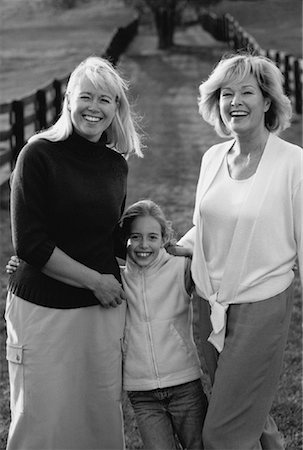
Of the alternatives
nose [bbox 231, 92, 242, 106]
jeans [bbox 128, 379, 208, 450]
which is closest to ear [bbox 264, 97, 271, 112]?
nose [bbox 231, 92, 242, 106]

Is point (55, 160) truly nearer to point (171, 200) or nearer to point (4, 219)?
point (4, 219)

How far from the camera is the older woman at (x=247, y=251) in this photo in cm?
330

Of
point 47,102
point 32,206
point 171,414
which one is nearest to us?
point 32,206

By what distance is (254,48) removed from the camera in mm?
20859

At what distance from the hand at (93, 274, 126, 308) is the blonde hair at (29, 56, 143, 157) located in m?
0.55

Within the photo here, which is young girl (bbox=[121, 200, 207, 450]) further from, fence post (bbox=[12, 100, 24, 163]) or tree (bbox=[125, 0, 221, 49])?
tree (bbox=[125, 0, 221, 49])

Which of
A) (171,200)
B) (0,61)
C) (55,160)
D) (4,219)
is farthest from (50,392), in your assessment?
(0,61)

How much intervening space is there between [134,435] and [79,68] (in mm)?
1893

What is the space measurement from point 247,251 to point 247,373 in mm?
456

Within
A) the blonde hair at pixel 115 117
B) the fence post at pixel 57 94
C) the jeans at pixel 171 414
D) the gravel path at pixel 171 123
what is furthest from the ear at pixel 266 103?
the fence post at pixel 57 94

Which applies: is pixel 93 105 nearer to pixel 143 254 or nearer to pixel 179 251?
pixel 143 254

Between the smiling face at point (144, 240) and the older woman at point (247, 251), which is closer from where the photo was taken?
the older woman at point (247, 251)

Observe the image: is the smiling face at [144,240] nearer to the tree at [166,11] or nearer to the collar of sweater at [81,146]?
the collar of sweater at [81,146]

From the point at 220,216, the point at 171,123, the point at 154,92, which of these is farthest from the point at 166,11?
the point at 220,216
